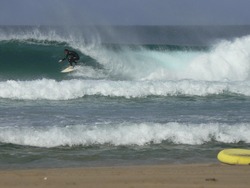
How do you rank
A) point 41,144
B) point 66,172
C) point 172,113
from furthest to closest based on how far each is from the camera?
point 172,113 < point 41,144 < point 66,172

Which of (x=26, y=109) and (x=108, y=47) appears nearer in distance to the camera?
(x=26, y=109)

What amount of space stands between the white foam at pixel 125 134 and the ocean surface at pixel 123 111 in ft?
0.05

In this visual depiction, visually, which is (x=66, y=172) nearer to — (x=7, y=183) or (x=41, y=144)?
(x=7, y=183)

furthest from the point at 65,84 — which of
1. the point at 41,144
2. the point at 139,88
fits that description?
the point at 41,144

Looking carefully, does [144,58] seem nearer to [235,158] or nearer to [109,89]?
[109,89]

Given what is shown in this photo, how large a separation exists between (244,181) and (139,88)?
859 centimetres

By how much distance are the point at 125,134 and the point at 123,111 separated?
8.49 ft

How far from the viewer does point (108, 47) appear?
24.2 m

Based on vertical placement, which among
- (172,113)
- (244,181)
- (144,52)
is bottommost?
(244,181)

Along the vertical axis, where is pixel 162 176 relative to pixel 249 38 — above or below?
below

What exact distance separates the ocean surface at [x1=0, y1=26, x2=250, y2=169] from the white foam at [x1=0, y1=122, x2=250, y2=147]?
2cm

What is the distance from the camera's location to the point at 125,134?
8.59m

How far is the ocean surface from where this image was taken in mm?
7738

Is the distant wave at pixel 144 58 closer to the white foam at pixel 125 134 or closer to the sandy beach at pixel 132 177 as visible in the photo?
A: the white foam at pixel 125 134
